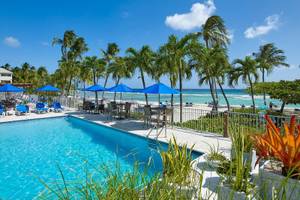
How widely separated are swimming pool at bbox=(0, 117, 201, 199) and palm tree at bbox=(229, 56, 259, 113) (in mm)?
13746

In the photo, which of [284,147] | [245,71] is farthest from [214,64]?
[284,147]

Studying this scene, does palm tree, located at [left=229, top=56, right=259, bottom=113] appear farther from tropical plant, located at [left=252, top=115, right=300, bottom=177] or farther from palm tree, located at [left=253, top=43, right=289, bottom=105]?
tropical plant, located at [left=252, top=115, right=300, bottom=177]

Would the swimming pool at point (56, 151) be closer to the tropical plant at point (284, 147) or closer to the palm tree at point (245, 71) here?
the tropical plant at point (284, 147)

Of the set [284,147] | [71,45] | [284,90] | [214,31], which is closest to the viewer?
[284,147]

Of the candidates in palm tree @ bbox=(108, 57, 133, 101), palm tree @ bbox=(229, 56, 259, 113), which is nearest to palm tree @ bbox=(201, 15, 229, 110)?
palm tree @ bbox=(229, 56, 259, 113)

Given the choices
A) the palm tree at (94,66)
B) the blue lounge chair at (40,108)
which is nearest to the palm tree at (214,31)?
the palm tree at (94,66)

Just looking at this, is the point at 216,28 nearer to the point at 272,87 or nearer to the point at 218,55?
the point at 218,55

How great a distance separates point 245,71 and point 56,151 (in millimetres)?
17493

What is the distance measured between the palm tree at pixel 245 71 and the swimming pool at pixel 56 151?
13746mm

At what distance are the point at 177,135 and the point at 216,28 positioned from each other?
54.1 ft

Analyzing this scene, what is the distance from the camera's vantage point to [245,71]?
20500 mm

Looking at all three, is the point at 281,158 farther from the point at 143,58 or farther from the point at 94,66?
the point at 94,66

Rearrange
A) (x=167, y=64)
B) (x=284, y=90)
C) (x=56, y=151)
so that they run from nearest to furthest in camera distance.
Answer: (x=284, y=90) < (x=56, y=151) < (x=167, y=64)

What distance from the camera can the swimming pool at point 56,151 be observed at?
20.0 feet
